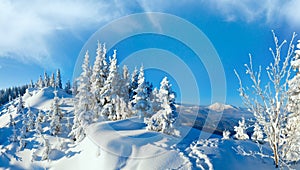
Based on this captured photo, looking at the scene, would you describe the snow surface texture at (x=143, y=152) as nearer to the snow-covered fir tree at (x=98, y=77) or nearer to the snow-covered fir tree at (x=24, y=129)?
the snow-covered fir tree at (x=98, y=77)

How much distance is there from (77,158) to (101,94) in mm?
14743

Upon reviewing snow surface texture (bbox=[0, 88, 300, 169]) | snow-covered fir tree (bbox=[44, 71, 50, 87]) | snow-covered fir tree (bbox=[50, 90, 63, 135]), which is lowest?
snow surface texture (bbox=[0, 88, 300, 169])

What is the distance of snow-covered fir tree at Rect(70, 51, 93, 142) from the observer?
1174 inches

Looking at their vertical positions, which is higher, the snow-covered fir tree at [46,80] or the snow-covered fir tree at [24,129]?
the snow-covered fir tree at [46,80]

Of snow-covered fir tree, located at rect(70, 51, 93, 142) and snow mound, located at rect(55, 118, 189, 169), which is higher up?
snow-covered fir tree, located at rect(70, 51, 93, 142)

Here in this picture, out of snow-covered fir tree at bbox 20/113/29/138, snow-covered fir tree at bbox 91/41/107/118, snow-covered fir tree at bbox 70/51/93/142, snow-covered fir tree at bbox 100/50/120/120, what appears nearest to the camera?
snow-covered fir tree at bbox 70/51/93/142

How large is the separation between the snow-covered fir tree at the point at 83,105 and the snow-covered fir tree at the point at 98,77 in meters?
0.87

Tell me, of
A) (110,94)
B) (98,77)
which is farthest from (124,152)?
(98,77)

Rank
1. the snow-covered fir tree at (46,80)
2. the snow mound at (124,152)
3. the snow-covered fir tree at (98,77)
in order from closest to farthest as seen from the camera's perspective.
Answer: the snow mound at (124,152), the snow-covered fir tree at (98,77), the snow-covered fir tree at (46,80)

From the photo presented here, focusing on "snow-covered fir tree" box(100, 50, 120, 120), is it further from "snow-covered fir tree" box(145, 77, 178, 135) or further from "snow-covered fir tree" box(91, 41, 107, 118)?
"snow-covered fir tree" box(145, 77, 178, 135)

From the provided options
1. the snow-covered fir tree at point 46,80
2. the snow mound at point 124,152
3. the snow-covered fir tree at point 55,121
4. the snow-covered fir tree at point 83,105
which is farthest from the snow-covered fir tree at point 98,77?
the snow-covered fir tree at point 46,80

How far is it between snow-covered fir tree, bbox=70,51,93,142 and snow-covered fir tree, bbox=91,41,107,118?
0.87 meters

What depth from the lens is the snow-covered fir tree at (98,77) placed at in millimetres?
34638

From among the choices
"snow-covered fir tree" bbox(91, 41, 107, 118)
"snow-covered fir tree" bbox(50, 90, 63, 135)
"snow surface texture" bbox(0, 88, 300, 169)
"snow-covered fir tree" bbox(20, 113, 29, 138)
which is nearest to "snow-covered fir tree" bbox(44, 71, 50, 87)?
"snow-covered fir tree" bbox(20, 113, 29, 138)
